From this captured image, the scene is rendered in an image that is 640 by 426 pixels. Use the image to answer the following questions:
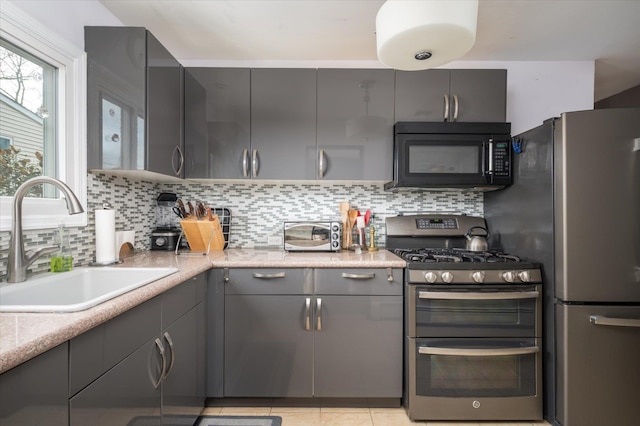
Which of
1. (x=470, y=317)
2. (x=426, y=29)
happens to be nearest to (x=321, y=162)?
(x=426, y=29)

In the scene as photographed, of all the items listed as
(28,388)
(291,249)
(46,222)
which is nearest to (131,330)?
(28,388)

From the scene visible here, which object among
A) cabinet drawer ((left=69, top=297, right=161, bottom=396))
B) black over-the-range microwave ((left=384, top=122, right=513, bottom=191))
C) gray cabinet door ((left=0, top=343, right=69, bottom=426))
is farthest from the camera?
black over-the-range microwave ((left=384, top=122, right=513, bottom=191))

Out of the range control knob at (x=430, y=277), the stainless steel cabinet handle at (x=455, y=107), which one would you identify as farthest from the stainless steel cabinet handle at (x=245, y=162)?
the stainless steel cabinet handle at (x=455, y=107)

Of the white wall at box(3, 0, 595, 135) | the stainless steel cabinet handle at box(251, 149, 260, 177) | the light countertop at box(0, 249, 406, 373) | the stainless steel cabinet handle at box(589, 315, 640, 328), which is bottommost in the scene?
the stainless steel cabinet handle at box(589, 315, 640, 328)

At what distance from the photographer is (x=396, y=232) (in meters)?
2.44

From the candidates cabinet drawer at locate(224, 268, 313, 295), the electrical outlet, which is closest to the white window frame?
cabinet drawer at locate(224, 268, 313, 295)

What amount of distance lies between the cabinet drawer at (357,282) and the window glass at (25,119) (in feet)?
4.80

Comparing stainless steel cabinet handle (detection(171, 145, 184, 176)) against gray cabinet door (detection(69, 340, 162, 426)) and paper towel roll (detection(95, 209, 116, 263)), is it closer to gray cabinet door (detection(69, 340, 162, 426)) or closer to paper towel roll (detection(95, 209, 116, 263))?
paper towel roll (detection(95, 209, 116, 263))

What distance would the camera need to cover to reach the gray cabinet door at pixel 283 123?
2197 millimetres

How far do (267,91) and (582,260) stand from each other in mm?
2037

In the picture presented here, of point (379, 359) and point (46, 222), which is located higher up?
point (46, 222)

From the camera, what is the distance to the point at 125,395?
111 centimetres

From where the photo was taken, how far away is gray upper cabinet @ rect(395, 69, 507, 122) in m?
2.19

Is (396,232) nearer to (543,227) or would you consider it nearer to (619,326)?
(543,227)
